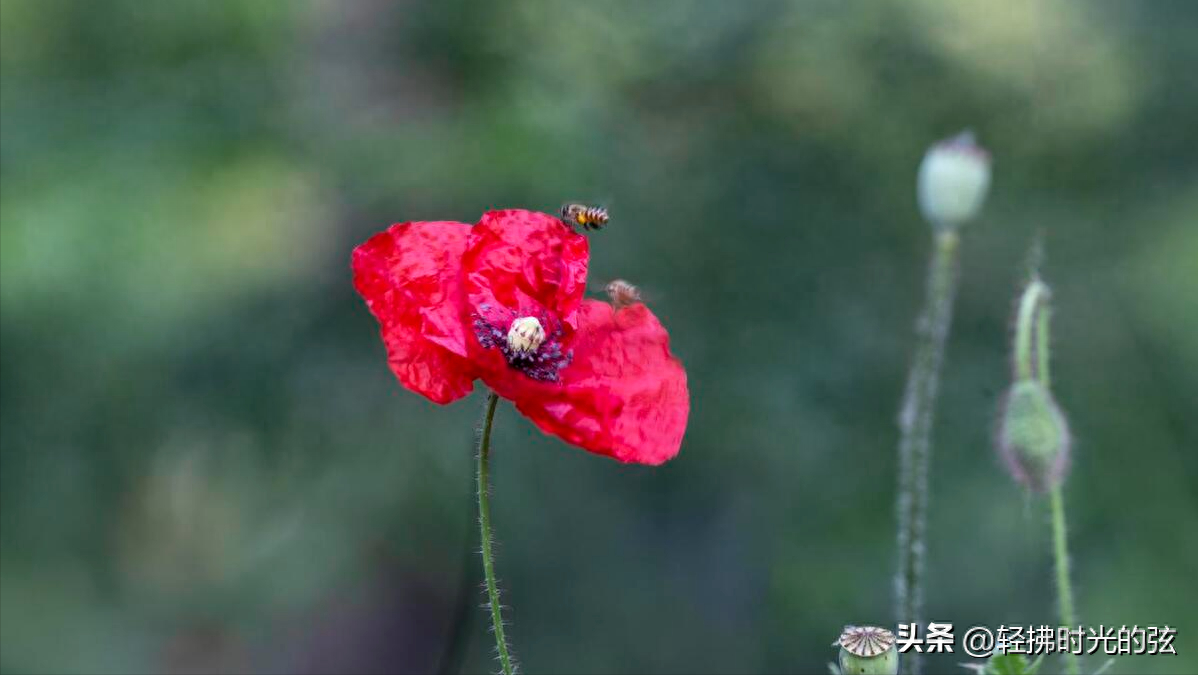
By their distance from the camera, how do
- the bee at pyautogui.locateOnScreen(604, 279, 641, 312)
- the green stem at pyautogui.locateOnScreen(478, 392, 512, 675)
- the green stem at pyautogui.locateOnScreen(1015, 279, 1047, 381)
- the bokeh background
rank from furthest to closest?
the bokeh background
the bee at pyautogui.locateOnScreen(604, 279, 641, 312)
the green stem at pyautogui.locateOnScreen(1015, 279, 1047, 381)
the green stem at pyautogui.locateOnScreen(478, 392, 512, 675)

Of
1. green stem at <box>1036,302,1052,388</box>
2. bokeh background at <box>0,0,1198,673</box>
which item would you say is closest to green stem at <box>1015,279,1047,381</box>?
green stem at <box>1036,302,1052,388</box>

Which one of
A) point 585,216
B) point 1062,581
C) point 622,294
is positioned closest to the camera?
point 1062,581

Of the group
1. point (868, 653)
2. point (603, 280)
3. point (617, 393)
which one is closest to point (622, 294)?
point (617, 393)

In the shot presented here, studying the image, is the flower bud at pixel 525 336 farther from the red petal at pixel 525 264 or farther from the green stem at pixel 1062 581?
the green stem at pixel 1062 581

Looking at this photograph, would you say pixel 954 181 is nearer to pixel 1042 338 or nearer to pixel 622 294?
pixel 1042 338

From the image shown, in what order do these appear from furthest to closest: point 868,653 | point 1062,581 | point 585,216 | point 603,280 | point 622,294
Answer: point 603,280 < point 585,216 < point 622,294 < point 1062,581 < point 868,653

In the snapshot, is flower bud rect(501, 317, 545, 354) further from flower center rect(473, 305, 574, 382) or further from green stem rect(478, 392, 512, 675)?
green stem rect(478, 392, 512, 675)

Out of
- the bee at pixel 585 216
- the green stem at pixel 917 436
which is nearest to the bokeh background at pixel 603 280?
the bee at pixel 585 216

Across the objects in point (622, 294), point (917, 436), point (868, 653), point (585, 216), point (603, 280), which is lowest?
point (868, 653)
